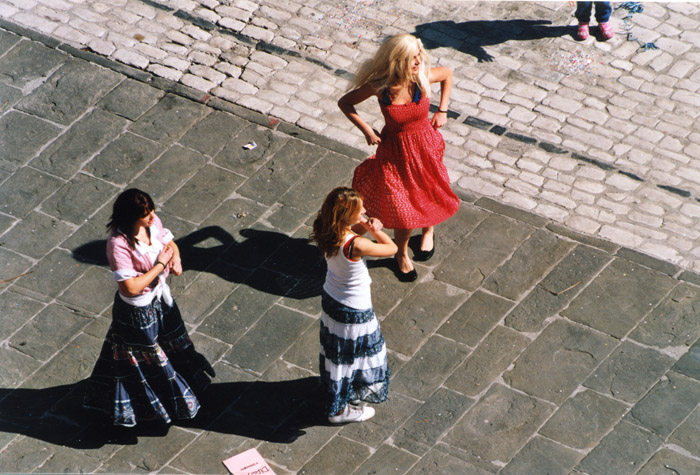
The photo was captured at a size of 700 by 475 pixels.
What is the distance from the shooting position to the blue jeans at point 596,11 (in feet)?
33.2

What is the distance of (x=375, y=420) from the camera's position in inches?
262

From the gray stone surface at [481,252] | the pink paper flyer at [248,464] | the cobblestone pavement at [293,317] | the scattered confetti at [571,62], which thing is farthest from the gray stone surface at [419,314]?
the scattered confetti at [571,62]

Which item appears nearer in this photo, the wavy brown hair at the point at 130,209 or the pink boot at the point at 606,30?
the wavy brown hair at the point at 130,209

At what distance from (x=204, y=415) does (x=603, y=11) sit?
6356 mm

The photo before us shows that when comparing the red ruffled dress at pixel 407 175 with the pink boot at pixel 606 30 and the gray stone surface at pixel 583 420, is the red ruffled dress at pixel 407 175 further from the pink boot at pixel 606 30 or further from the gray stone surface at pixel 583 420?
the pink boot at pixel 606 30

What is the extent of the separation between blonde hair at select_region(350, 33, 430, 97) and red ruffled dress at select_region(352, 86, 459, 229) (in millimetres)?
169

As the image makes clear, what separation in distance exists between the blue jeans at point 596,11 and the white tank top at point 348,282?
18.1 feet

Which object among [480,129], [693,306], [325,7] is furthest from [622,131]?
[325,7]

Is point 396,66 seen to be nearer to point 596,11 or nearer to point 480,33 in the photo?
point 480,33

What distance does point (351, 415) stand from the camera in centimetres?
660

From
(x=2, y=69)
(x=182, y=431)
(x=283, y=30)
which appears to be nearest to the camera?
(x=182, y=431)

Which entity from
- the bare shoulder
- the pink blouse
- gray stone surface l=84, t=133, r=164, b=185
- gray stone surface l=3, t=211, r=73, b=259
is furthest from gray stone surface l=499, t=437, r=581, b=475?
gray stone surface l=84, t=133, r=164, b=185

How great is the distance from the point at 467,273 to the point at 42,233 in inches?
146

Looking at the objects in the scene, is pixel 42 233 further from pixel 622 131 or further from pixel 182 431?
pixel 622 131
